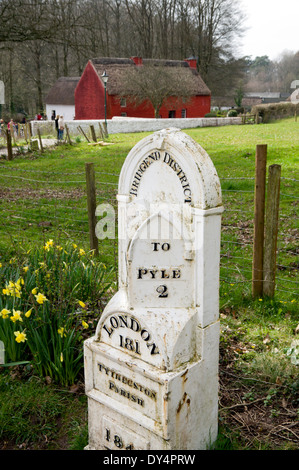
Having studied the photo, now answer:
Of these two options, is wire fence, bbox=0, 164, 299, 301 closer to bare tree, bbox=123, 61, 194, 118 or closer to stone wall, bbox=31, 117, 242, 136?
stone wall, bbox=31, 117, 242, 136

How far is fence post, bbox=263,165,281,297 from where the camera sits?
498 cm

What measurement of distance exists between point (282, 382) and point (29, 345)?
211 centimetres

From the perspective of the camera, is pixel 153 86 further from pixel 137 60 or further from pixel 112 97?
pixel 137 60

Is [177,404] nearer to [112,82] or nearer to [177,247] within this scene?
[177,247]

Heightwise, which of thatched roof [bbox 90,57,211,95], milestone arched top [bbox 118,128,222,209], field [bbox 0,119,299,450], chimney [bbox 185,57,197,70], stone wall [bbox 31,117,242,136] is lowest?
field [bbox 0,119,299,450]

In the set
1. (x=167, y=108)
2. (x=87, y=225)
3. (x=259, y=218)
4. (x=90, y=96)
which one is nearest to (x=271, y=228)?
(x=259, y=218)

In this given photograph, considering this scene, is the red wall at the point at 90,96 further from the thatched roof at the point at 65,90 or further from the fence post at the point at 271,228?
the fence post at the point at 271,228

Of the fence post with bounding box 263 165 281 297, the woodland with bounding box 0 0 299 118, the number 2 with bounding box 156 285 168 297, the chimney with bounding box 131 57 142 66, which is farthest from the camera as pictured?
the woodland with bounding box 0 0 299 118

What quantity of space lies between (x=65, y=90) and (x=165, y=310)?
5078 cm

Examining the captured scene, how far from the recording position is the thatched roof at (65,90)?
4975 centimetres

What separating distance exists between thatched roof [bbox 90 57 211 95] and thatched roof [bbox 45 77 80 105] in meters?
8.00

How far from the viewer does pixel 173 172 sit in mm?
2805

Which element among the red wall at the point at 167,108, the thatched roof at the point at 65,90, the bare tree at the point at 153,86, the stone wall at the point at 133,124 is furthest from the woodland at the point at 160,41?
the stone wall at the point at 133,124

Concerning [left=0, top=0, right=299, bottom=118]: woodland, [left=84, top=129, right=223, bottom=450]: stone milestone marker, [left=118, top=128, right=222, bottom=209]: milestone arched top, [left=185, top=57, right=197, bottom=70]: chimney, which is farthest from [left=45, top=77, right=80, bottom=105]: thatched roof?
[left=84, top=129, right=223, bottom=450]: stone milestone marker
